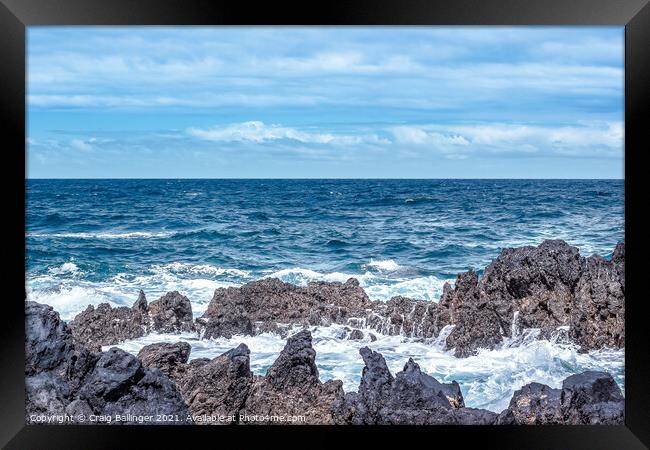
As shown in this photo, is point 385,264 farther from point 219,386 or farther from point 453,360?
point 219,386

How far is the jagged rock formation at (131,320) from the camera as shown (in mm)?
6215

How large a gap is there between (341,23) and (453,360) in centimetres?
352

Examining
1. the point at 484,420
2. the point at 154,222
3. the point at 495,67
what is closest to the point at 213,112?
the point at 154,222

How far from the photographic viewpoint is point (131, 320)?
6.46 metres

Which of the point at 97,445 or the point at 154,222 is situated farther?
the point at 154,222

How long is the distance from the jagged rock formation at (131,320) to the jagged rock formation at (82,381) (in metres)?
0.74

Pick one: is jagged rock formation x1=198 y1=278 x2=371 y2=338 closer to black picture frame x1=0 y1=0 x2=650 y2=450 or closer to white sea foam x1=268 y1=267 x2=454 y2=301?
white sea foam x1=268 y1=267 x2=454 y2=301

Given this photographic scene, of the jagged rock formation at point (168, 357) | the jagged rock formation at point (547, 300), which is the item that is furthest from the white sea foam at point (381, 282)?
the jagged rock formation at point (168, 357)

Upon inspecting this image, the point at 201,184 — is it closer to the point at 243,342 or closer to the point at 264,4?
the point at 243,342

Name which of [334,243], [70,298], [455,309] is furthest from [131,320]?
[455,309]

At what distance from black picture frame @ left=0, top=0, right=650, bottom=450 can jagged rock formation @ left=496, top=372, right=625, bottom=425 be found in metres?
0.39

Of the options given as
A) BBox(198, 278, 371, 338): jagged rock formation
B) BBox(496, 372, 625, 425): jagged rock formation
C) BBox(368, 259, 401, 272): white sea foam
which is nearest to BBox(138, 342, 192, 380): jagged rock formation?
BBox(198, 278, 371, 338): jagged rock formation
